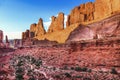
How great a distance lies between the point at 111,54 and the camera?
1925cm

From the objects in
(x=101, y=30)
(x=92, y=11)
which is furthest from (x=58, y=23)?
(x=101, y=30)

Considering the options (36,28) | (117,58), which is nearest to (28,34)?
(36,28)

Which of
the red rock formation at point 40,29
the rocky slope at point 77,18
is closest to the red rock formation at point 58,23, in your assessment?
the rocky slope at point 77,18

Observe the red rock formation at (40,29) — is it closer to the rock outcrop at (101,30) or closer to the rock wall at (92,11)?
the rock wall at (92,11)

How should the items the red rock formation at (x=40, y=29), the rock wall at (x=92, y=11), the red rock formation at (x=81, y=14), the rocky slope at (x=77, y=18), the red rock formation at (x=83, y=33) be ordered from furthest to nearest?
the red rock formation at (x=40, y=29)
the red rock formation at (x=81, y=14)
the rocky slope at (x=77, y=18)
the rock wall at (x=92, y=11)
the red rock formation at (x=83, y=33)

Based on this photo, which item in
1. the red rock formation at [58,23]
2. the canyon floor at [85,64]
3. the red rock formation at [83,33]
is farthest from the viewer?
the red rock formation at [58,23]

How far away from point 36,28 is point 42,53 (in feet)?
299

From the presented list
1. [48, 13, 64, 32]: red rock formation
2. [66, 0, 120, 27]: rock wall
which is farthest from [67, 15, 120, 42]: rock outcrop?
[48, 13, 64, 32]: red rock formation

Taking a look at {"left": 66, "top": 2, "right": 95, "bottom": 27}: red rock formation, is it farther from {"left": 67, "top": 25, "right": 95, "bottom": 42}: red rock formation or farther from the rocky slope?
{"left": 67, "top": 25, "right": 95, "bottom": 42}: red rock formation

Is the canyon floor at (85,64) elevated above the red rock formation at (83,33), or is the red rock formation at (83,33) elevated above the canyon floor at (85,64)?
the red rock formation at (83,33)

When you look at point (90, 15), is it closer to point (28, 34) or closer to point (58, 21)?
point (58, 21)

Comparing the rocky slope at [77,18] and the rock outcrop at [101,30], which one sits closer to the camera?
the rock outcrop at [101,30]

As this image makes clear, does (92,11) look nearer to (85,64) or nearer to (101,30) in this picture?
(101,30)

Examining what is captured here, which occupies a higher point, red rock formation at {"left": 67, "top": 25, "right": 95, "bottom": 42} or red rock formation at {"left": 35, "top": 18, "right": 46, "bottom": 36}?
red rock formation at {"left": 35, "top": 18, "right": 46, "bottom": 36}
